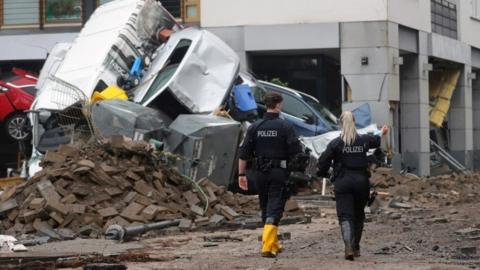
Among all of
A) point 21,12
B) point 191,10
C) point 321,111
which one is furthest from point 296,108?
point 21,12

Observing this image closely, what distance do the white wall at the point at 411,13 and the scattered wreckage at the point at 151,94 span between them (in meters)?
5.42

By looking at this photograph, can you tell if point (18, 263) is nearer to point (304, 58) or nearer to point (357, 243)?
point (357, 243)

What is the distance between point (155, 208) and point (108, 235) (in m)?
1.58

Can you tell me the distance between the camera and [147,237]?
1311 centimetres

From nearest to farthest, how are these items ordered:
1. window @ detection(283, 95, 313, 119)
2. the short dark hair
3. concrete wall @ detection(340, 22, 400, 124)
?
the short dark hair, window @ detection(283, 95, 313, 119), concrete wall @ detection(340, 22, 400, 124)

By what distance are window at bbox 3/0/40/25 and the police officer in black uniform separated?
66.5 ft

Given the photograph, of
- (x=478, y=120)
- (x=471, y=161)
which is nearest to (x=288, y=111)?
(x=471, y=161)

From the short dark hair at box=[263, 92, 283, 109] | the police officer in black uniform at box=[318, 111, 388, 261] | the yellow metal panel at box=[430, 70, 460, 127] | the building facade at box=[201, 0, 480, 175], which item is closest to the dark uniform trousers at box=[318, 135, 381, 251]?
the police officer in black uniform at box=[318, 111, 388, 261]

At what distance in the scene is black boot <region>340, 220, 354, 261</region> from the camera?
9.65m

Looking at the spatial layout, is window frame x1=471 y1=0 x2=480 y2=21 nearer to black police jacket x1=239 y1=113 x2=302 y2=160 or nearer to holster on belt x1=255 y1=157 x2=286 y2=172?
black police jacket x1=239 y1=113 x2=302 y2=160

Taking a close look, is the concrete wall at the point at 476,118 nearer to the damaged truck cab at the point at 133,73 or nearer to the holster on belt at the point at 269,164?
the damaged truck cab at the point at 133,73

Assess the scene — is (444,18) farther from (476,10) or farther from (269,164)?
(269,164)

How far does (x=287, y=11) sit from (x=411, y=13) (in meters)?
4.06

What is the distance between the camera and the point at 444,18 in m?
31.5
